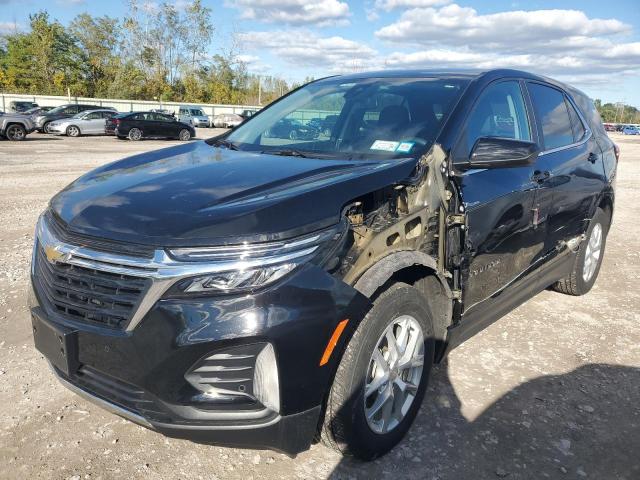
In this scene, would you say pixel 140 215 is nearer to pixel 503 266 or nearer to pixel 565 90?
pixel 503 266

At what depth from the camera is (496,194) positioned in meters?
3.16

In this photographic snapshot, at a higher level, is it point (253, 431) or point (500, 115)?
point (500, 115)

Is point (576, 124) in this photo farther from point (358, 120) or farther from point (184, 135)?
point (184, 135)

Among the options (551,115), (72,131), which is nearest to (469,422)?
(551,115)

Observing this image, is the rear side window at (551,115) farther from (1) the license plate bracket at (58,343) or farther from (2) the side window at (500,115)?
(1) the license plate bracket at (58,343)

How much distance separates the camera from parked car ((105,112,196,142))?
25.6 metres

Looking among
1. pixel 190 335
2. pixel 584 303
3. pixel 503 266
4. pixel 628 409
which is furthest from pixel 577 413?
pixel 190 335

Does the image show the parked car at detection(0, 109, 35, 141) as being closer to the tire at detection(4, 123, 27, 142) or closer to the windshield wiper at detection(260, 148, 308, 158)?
the tire at detection(4, 123, 27, 142)

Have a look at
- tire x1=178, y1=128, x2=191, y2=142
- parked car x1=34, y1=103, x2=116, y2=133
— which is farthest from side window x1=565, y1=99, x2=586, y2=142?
parked car x1=34, y1=103, x2=116, y2=133

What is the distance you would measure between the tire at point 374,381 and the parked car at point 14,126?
75.6 feet

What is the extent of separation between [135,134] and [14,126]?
5.43 meters

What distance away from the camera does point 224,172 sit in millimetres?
2719

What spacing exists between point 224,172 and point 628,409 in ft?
8.75

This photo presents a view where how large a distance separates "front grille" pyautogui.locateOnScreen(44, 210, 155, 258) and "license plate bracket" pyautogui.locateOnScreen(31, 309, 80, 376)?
352mm
